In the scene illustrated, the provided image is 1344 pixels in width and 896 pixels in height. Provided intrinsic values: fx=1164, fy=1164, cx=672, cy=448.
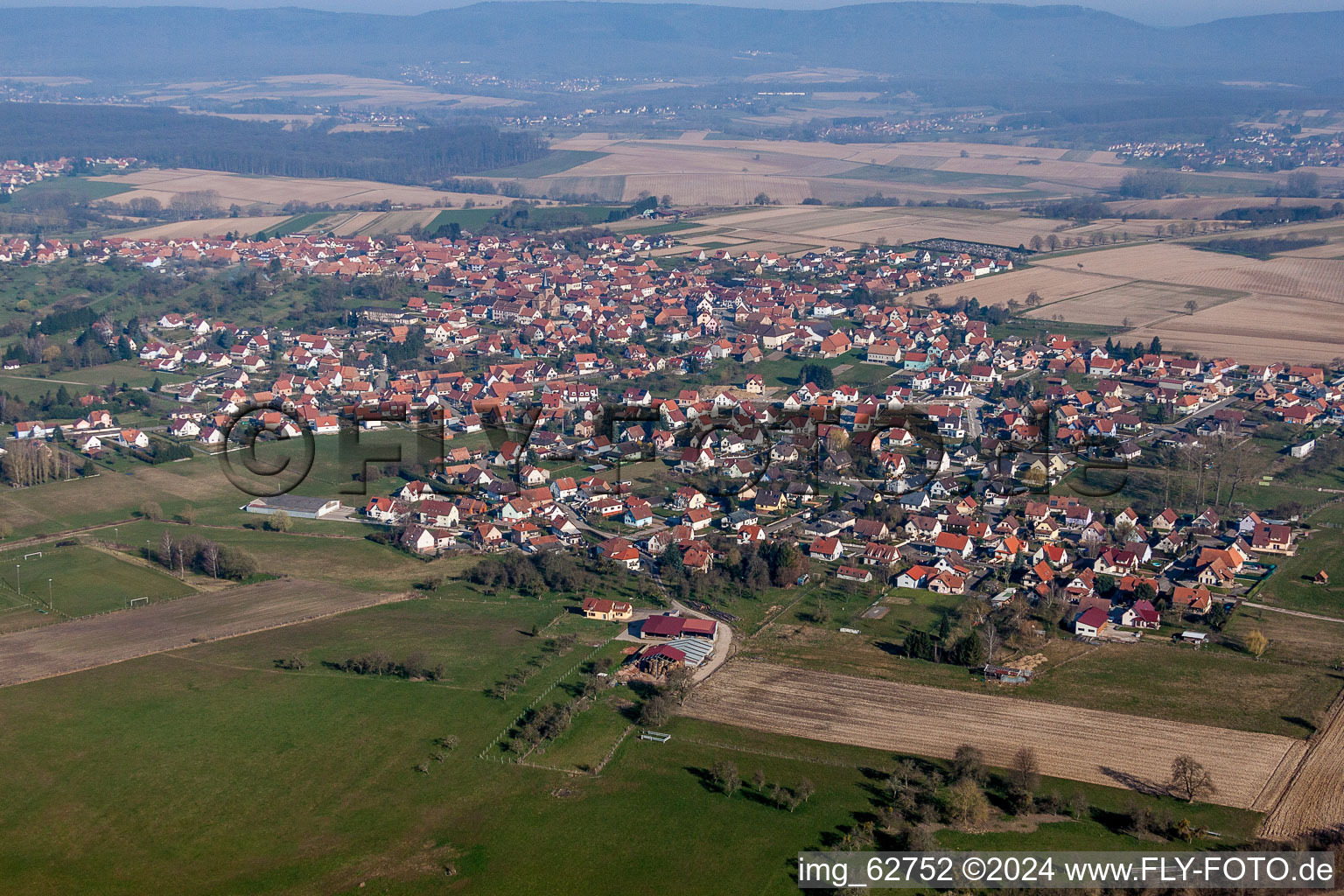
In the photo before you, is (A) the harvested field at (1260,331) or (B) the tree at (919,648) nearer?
(B) the tree at (919,648)

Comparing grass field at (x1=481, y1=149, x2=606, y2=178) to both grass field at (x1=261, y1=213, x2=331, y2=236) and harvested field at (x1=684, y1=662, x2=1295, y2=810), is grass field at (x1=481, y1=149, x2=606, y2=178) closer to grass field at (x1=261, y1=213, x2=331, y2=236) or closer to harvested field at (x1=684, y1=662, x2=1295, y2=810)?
grass field at (x1=261, y1=213, x2=331, y2=236)

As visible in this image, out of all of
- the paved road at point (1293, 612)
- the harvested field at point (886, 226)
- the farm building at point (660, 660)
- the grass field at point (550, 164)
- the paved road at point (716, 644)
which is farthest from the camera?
the grass field at point (550, 164)

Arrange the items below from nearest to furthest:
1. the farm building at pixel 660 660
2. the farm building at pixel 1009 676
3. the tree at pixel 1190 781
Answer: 1. the tree at pixel 1190 781
2. the farm building at pixel 1009 676
3. the farm building at pixel 660 660

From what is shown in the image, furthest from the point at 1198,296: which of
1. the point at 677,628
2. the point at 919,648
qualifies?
the point at 677,628

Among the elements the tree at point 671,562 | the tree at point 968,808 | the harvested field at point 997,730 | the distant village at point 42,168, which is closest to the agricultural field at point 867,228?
the tree at point 671,562

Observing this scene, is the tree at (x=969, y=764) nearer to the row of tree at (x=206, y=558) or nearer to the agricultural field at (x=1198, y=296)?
the row of tree at (x=206, y=558)

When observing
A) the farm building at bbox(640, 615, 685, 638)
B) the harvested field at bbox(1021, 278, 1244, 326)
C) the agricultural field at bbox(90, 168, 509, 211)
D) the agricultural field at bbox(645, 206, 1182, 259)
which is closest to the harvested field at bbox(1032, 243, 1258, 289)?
the harvested field at bbox(1021, 278, 1244, 326)
